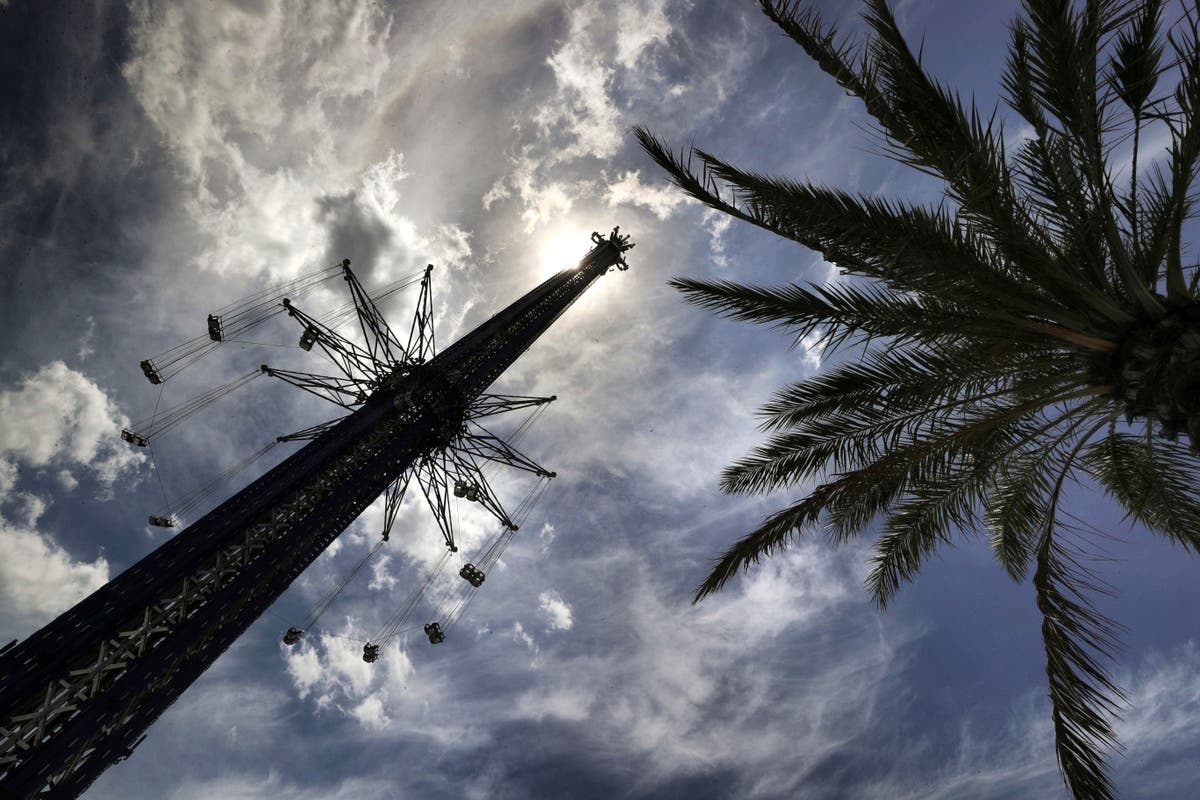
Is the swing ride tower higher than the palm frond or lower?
higher

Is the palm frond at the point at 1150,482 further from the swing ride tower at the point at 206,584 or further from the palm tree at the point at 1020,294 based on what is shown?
the swing ride tower at the point at 206,584

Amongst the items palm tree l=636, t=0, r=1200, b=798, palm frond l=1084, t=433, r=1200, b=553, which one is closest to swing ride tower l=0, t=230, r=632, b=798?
palm tree l=636, t=0, r=1200, b=798

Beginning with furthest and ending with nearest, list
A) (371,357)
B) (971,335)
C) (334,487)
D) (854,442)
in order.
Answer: (371,357) → (334,487) → (854,442) → (971,335)

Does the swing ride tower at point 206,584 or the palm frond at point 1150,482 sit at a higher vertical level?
the swing ride tower at point 206,584

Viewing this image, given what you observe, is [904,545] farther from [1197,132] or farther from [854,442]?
[1197,132]

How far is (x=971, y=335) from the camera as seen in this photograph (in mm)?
6395

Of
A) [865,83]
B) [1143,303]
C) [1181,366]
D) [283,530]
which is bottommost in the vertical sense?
[1181,366]

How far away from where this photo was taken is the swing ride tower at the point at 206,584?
5.64 m

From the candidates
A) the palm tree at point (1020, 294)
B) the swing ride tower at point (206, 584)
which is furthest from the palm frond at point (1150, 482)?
the swing ride tower at point (206, 584)

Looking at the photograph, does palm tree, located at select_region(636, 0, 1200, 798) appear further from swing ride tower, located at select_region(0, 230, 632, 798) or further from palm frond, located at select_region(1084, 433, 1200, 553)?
swing ride tower, located at select_region(0, 230, 632, 798)

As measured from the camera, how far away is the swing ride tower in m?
5.64

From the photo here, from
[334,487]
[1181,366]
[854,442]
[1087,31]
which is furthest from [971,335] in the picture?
[334,487]

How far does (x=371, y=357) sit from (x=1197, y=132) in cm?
1469

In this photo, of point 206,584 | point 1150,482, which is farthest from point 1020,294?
point 206,584
